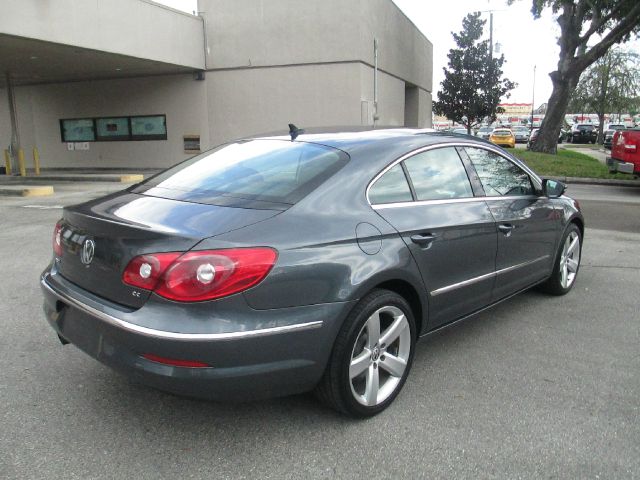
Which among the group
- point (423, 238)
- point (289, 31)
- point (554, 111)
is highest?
point (289, 31)

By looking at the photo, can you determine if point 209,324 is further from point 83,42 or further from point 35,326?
point 83,42

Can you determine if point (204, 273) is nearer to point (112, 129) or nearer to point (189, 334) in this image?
point (189, 334)

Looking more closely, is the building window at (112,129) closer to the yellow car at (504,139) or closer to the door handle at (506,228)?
the door handle at (506,228)

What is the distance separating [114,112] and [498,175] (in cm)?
2100

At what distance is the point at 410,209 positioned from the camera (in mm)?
3191

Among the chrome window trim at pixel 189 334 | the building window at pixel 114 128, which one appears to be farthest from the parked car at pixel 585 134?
the chrome window trim at pixel 189 334

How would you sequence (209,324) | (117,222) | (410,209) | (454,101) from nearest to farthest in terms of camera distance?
(209,324), (117,222), (410,209), (454,101)

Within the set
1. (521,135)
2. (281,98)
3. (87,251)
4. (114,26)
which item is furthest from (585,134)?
(87,251)

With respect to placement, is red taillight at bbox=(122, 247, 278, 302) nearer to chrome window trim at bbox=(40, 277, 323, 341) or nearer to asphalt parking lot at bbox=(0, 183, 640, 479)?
chrome window trim at bbox=(40, 277, 323, 341)

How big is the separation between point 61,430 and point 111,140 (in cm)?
2146

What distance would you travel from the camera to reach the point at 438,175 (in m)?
3.55

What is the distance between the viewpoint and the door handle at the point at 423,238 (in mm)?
3094

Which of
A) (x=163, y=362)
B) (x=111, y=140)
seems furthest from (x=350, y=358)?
(x=111, y=140)

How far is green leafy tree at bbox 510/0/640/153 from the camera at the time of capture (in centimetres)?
1902
